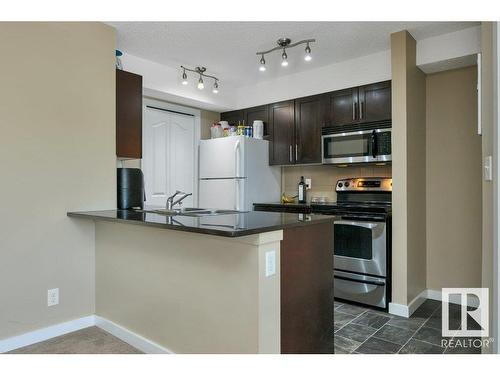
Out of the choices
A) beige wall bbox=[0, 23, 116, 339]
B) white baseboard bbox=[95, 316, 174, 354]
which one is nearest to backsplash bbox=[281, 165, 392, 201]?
beige wall bbox=[0, 23, 116, 339]

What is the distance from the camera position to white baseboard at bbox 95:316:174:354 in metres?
2.16

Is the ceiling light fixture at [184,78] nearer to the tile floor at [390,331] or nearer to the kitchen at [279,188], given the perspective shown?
the kitchen at [279,188]

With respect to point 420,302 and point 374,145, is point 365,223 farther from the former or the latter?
point 420,302

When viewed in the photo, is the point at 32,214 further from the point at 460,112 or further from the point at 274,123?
the point at 460,112

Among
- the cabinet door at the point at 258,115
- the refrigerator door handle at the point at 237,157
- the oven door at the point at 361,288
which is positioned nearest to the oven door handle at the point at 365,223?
the oven door at the point at 361,288

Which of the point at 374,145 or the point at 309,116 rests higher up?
the point at 309,116

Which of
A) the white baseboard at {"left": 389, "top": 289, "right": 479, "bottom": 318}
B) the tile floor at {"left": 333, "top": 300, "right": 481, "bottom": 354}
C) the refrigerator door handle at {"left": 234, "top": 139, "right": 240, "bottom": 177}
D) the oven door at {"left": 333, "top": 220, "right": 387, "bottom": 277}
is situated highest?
the refrigerator door handle at {"left": 234, "top": 139, "right": 240, "bottom": 177}

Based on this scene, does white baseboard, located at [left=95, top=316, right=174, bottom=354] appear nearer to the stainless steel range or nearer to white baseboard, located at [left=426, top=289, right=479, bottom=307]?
the stainless steel range

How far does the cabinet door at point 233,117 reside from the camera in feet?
15.0

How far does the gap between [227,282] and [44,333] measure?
5.31ft

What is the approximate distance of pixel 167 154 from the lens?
4.14 meters

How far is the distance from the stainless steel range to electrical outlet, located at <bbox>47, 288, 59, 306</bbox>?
2423 mm

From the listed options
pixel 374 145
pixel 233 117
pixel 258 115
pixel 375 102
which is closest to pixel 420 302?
pixel 374 145
